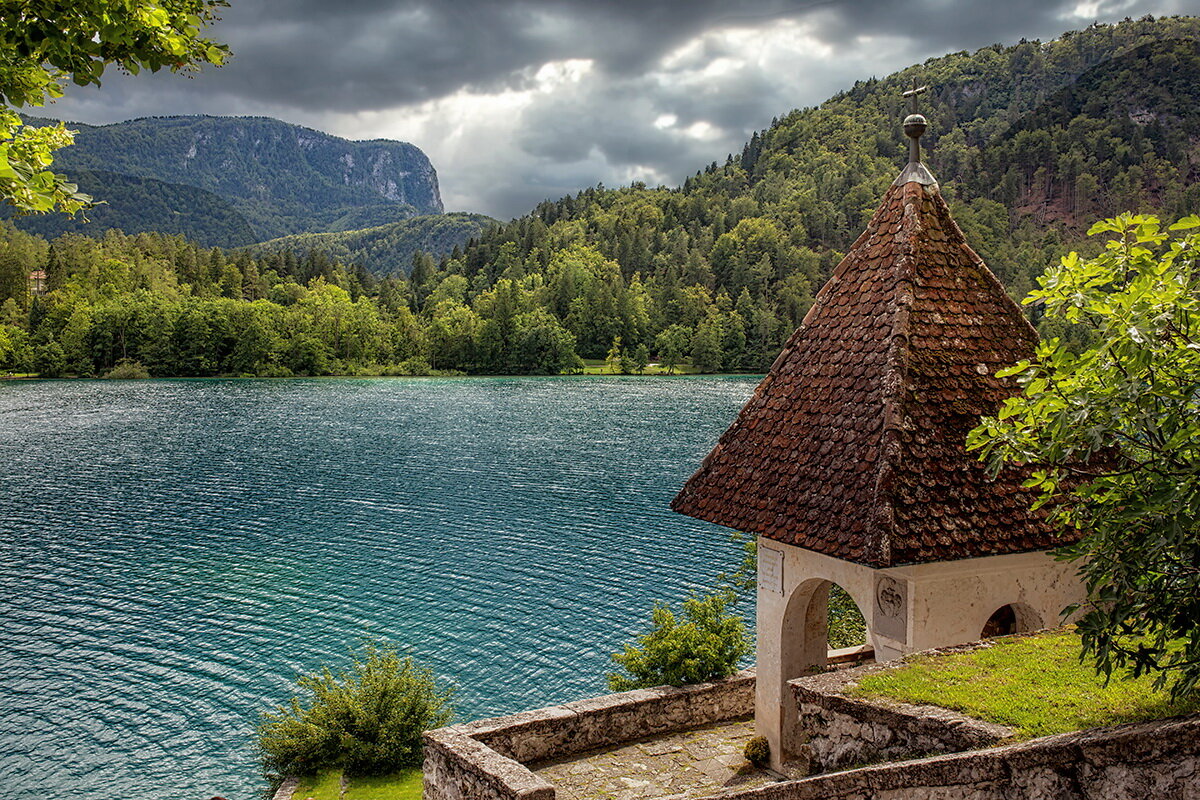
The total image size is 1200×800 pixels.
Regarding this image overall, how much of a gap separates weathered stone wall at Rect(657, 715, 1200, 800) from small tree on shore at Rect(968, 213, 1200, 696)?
1.35 ft

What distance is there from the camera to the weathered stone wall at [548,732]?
30.6ft

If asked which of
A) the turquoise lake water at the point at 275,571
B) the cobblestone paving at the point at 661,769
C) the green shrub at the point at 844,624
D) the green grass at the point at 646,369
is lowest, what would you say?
the turquoise lake water at the point at 275,571

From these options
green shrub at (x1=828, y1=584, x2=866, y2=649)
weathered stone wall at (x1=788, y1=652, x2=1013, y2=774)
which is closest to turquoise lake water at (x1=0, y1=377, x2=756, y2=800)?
green shrub at (x1=828, y1=584, x2=866, y2=649)

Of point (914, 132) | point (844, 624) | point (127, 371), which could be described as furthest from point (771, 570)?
point (127, 371)

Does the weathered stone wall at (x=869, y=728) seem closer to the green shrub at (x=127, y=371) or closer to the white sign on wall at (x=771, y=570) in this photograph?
the white sign on wall at (x=771, y=570)

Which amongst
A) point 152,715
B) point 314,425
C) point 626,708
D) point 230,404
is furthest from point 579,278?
point 626,708

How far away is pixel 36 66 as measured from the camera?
7.06 metres

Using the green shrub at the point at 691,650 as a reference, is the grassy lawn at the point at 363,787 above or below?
below

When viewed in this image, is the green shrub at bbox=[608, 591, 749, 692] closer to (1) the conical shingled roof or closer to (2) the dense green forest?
(1) the conical shingled roof

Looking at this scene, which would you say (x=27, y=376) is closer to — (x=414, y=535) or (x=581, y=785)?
(x=414, y=535)

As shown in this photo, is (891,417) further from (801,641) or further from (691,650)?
(691,650)

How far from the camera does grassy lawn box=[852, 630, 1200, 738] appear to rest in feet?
22.0

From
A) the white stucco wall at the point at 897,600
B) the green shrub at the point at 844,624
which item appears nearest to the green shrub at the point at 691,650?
Result: the white stucco wall at the point at 897,600

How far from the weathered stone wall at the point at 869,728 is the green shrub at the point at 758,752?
218cm
